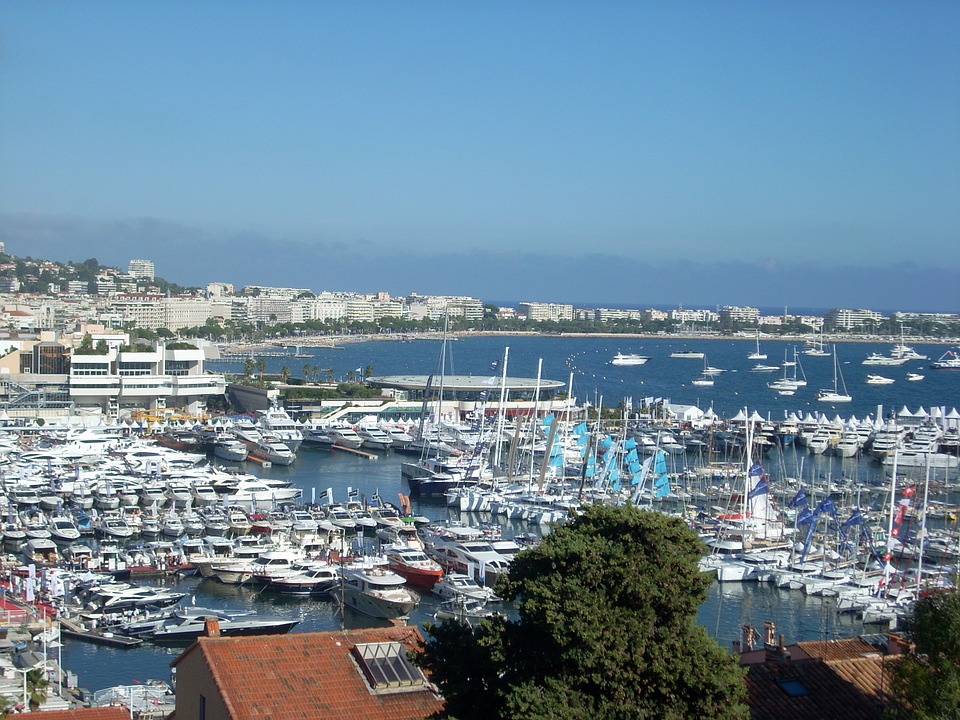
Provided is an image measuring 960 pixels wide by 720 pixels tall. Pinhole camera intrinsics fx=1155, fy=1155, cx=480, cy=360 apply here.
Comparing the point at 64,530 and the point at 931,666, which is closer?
the point at 931,666

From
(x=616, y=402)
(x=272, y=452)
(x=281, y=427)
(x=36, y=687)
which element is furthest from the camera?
(x=616, y=402)

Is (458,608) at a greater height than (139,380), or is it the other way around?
(139,380)

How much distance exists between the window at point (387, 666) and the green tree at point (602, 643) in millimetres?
432

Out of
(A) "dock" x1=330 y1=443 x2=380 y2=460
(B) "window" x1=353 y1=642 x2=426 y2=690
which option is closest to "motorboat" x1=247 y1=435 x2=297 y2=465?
(A) "dock" x1=330 y1=443 x2=380 y2=460

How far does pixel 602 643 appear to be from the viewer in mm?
3434

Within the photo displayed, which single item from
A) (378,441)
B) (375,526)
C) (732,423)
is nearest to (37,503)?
(375,526)

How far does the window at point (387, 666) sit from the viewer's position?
4.23 metres

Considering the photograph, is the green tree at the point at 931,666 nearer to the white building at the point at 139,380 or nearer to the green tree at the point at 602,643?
the green tree at the point at 602,643

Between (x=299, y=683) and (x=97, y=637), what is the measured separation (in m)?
5.75

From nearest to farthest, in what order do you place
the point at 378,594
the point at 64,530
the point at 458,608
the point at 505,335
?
the point at 458,608 < the point at 378,594 < the point at 64,530 < the point at 505,335

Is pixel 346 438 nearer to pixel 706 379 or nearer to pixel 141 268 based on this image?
pixel 706 379

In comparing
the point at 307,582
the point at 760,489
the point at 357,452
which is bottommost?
the point at 357,452

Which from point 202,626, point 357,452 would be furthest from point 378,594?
point 357,452

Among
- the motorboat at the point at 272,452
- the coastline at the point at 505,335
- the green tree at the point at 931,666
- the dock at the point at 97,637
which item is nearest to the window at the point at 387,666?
the green tree at the point at 931,666
